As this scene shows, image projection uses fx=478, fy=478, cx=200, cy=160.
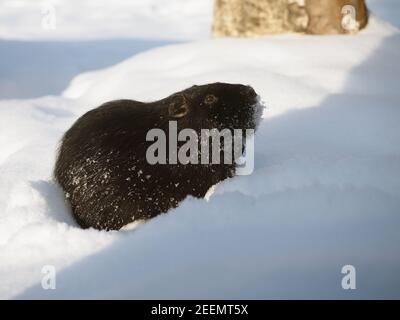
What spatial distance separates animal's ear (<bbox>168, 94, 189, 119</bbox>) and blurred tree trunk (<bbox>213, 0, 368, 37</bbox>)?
3114mm

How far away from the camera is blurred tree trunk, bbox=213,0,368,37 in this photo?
5109 mm

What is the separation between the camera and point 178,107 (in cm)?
257

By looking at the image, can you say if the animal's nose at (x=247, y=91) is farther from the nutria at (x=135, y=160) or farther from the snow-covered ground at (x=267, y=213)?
the snow-covered ground at (x=267, y=213)

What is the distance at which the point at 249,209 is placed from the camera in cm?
197

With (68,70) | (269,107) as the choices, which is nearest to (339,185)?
(269,107)

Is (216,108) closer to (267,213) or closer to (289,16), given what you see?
(267,213)

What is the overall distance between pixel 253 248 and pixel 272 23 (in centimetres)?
438

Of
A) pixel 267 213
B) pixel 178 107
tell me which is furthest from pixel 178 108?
pixel 267 213

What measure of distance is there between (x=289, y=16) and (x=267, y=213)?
397 cm

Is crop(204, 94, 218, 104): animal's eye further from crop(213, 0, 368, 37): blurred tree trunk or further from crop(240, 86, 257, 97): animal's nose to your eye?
crop(213, 0, 368, 37): blurred tree trunk

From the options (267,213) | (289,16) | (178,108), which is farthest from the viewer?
(289,16)

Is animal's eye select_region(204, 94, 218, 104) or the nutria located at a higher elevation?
animal's eye select_region(204, 94, 218, 104)

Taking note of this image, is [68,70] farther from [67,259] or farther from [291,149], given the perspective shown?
[67,259]

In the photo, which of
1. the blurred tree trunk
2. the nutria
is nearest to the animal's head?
the nutria
